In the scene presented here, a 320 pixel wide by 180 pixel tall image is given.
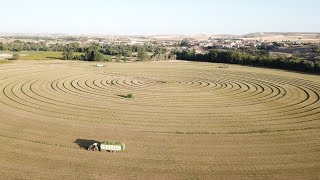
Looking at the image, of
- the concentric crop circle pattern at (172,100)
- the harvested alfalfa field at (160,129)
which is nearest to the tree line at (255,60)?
the concentric crop circle pattern at (172,100)

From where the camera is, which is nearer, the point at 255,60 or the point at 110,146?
the point at 110,146

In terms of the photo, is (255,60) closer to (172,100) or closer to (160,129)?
(172,100)

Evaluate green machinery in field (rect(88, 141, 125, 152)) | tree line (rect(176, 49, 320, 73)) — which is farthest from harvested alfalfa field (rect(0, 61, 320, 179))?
tree line (rect(176, 49, 320, 73))

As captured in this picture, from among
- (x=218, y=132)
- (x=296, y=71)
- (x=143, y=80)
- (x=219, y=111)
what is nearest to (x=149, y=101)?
(x=219, y=111)

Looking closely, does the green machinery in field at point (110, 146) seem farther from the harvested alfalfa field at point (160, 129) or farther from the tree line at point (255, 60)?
the tree line at point (255, 60)

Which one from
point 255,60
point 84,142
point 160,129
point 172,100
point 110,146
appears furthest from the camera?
point 255,60

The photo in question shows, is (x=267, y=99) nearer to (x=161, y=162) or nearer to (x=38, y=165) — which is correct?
(x=161, y=162)

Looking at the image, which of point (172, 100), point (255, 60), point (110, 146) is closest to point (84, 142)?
point (110, 146)
